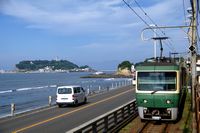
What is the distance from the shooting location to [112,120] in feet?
63.0

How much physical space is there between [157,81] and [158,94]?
2.36ft

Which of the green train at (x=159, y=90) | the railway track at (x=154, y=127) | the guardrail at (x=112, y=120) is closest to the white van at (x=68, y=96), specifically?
the guardrail at (x=112, y=120)

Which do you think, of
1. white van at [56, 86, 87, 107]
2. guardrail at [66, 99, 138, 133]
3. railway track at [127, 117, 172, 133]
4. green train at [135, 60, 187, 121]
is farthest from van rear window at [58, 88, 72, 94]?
green train at [135, 60, 187, 121]

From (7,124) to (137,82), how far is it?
7.73 metres

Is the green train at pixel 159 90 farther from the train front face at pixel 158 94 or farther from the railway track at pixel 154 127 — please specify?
the railway track at pixel 154 127

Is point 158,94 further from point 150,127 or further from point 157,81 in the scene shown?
point 150,127

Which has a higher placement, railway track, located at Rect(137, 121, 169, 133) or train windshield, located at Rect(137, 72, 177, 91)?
train windshield, located at Rect(137, 72, 177, 91)

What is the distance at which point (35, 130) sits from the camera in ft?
67.5

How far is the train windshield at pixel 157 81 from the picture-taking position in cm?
2120

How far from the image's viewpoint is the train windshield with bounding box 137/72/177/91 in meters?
21.2

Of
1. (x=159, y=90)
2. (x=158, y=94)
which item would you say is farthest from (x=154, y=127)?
(x=159, y=90)

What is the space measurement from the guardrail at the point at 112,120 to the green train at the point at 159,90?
117 centimetres

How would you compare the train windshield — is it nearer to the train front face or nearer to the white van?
the train front face

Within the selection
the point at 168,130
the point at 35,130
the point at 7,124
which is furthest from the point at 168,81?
the point at 7,124
